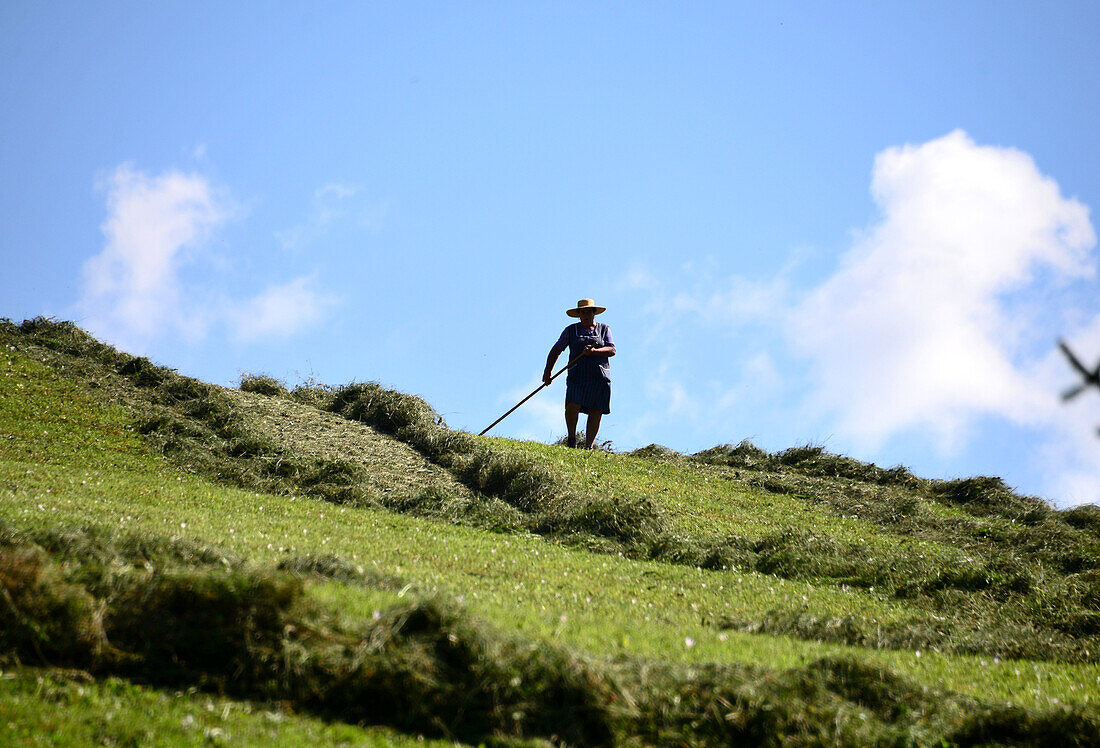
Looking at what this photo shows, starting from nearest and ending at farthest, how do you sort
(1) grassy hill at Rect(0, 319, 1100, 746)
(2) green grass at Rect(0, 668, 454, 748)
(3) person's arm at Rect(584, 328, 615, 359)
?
(2) green grass at Rect(0, 668, 454, 748) → (1) grassy hill at Rect(0, 319, 1100, 746) → (3) person's arm at Rect(584, 328, 615, 359)

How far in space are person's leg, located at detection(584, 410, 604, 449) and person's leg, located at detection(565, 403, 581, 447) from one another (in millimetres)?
276

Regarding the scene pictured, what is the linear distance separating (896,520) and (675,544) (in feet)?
18.6

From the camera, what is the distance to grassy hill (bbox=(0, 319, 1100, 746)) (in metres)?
5.48

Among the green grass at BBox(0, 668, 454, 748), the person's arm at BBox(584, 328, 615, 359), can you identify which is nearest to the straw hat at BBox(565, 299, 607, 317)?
the person's arm at BBox(584, 328, 615, 359)

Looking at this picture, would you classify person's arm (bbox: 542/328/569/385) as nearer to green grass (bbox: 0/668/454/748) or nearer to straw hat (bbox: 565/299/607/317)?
straw hat (bbox: 565/299/607/317)

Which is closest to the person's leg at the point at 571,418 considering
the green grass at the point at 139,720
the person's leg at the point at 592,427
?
the person's leg at the point at 592,427

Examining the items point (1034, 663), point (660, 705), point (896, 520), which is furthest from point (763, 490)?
point (660, 705)

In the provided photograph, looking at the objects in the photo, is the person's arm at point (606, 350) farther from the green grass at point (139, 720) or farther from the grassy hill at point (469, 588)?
the green grass at point (139, 720)

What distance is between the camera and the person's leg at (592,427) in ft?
62.6

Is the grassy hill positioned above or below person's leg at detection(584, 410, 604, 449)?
below

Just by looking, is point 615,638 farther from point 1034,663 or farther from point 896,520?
point 896,520

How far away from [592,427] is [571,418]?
0.49 meters

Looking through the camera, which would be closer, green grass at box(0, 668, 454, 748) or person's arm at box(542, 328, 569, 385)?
green grass at box(0, 668, 454, 748)

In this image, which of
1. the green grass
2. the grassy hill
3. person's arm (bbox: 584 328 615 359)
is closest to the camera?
the green grass
